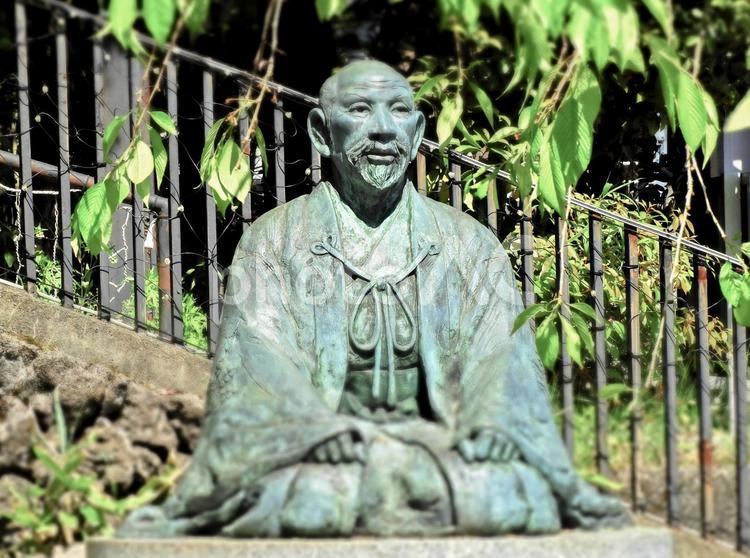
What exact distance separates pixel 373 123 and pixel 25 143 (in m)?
1.83

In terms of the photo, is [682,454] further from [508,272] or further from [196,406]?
[196,406]

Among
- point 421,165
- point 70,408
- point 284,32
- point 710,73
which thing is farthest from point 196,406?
point 710,73

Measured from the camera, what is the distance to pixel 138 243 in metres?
5.98

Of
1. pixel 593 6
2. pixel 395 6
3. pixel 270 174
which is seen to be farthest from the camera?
pixel 270 174

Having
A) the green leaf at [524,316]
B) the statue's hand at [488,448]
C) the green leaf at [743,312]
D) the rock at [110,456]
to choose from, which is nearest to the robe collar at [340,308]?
the green leaf at [524,316]

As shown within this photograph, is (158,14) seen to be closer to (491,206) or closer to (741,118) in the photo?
(741,118)

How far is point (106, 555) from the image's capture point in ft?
13.3

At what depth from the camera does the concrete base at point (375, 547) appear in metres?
3.96

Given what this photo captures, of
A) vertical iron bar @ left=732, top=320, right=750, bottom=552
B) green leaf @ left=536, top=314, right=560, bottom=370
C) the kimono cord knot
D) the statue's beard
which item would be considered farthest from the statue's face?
vertical iron bar @ left=732, top=320, right=750, bottom=552

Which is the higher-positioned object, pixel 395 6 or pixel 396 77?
pixel 395 6

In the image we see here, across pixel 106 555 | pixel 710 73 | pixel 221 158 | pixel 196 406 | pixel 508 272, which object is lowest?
pixel 106 555

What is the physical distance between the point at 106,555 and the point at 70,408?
52.7 inches

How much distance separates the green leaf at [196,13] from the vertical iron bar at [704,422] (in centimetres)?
219

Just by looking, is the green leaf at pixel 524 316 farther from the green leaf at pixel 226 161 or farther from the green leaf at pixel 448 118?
the green leaf at pixel 226 161
